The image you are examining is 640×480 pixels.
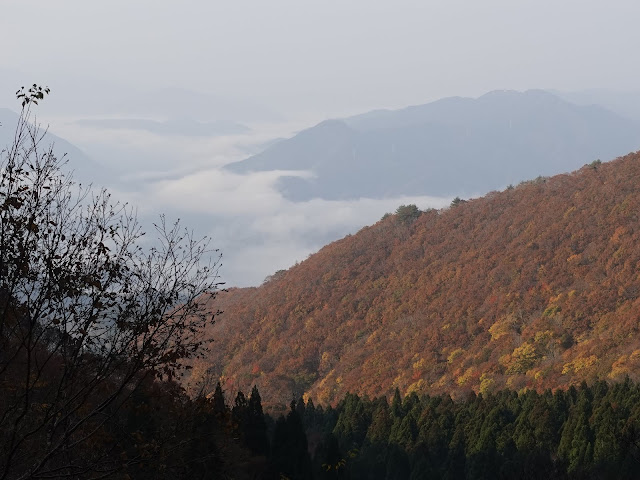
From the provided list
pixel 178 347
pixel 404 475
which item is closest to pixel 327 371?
pixel 404 475

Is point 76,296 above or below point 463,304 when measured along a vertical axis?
below

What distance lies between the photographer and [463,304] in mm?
82188

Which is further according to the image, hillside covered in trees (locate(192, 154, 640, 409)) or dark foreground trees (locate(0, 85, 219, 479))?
hillside covered in trees (locate(192, 154, 640, 409))

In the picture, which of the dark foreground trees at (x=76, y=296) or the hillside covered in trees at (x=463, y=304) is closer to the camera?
the dark foreground trees at (x=76, y=296)

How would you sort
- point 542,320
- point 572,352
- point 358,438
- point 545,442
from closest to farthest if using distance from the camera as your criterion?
1. point 545,442
2. point 358,438
3. point 572,352
4. point 542,320

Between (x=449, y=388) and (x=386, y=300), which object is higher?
(x=386, y=300)

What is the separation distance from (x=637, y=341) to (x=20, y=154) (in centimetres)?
5427

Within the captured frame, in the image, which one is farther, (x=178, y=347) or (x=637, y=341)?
(x=637, y=341)

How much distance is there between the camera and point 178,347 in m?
9.19

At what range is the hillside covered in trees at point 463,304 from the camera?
6581 centimetres

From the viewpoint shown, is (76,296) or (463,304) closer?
(76,296)

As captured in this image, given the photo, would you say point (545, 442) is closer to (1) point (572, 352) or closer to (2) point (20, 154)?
(1) point (572, 352)

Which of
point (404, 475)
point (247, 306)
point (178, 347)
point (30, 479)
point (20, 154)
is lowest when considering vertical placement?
point (404, 475)

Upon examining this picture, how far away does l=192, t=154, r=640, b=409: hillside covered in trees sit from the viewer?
65812 millimetres
